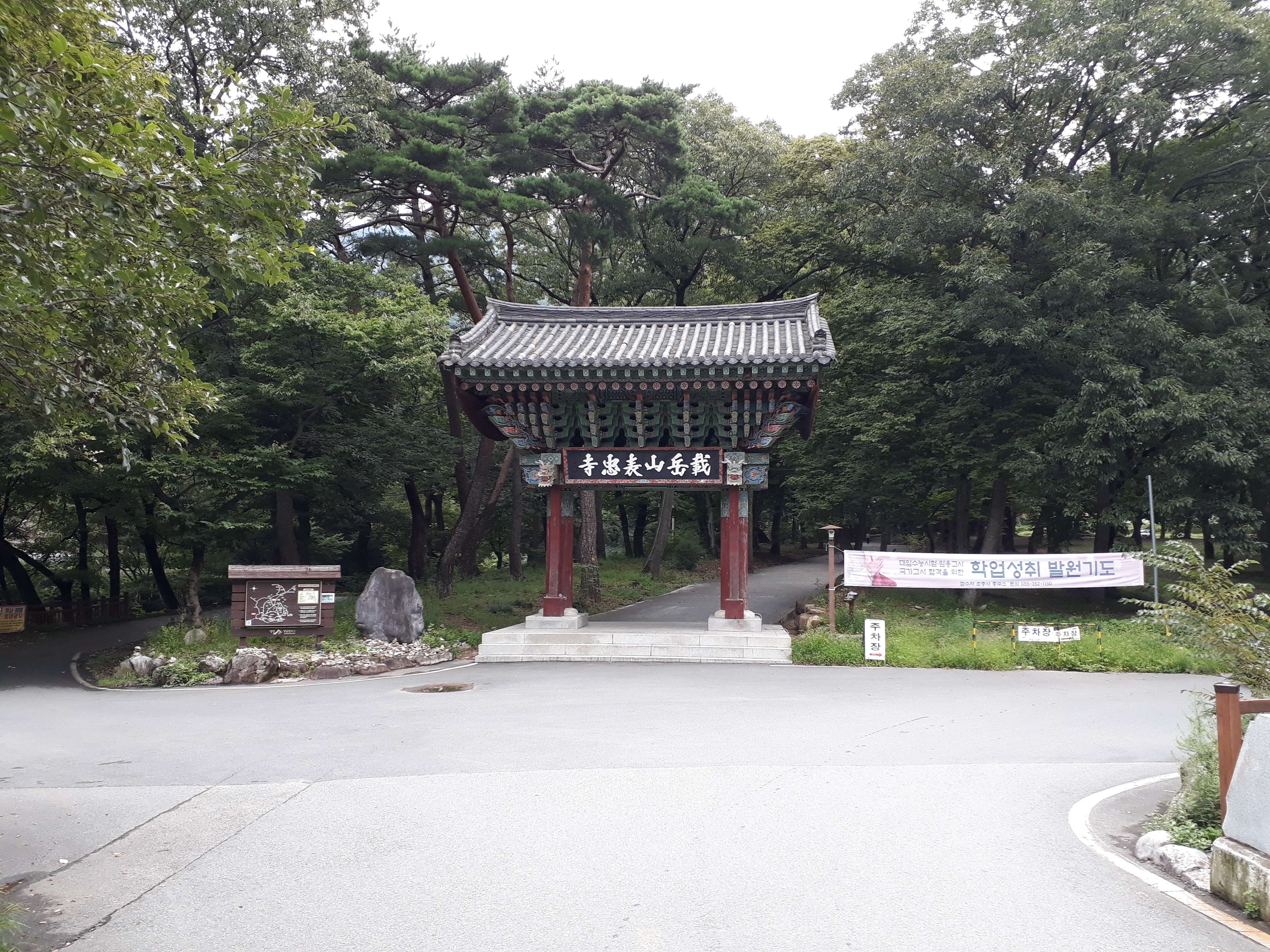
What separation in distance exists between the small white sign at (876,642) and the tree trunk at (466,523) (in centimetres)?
1081

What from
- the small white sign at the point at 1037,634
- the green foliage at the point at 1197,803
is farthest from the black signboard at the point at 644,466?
the green foliage at the point at 1197,803

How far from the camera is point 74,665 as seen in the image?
14953mm

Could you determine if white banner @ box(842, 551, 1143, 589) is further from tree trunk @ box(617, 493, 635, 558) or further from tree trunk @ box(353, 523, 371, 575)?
tree trunk @ box(617, 493, 635, 558)

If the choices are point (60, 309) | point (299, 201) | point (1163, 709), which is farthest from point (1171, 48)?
point (60, 309)

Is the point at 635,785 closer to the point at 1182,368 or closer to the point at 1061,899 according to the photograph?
the point at 1061,899

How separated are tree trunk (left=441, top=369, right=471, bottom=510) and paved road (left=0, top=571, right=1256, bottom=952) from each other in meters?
10.7

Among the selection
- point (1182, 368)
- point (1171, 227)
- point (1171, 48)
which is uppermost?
point (1171, 48)

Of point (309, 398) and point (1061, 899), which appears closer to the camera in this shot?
point (1061, 899)

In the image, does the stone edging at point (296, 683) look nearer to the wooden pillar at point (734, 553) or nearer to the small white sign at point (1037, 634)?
the wooden pillar at point (734, 553)

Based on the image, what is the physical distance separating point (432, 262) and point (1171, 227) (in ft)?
64.4

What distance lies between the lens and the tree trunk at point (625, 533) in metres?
36.8

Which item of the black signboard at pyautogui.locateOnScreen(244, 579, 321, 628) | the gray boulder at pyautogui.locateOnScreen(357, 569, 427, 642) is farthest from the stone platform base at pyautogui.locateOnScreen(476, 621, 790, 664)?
the black signboard at pyautogui.locateOnScreen(244, 579, 321, 628)

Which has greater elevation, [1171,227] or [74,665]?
[1171,227]

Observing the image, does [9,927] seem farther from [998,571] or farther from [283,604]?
[998,571]
